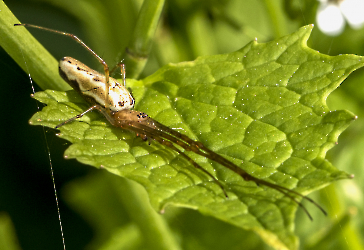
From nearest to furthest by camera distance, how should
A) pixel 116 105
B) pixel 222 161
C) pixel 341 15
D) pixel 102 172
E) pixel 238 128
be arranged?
1. pixel 222 161
2. pixel 238 128
3. pixel 116 105
4. pixel 102 172
5. pixel 341 15

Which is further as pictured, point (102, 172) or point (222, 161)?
point (102, 172)

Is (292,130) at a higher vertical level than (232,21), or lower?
lower

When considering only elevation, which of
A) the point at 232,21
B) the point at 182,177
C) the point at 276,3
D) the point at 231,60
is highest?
the point at 232,21

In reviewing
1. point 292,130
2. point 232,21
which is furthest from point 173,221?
point 232,21

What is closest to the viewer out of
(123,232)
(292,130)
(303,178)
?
(303,178)

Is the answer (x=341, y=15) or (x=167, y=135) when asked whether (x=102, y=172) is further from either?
(x=341, y=15)

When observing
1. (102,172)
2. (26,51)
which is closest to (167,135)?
(26,51)

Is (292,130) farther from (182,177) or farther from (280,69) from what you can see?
(182,177)

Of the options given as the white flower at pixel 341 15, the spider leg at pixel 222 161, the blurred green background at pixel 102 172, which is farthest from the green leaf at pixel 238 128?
the white flower at pixel 341 15
